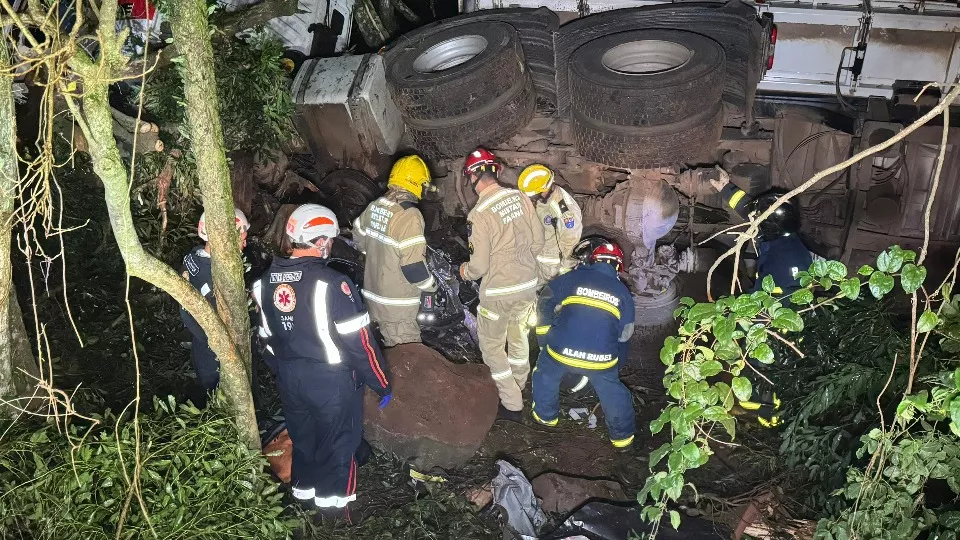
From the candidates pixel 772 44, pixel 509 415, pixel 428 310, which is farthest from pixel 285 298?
pixel 772 44

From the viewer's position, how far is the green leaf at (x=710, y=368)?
2.42 meters

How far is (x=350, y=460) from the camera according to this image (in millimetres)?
4398

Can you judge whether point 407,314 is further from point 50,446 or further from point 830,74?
point 830,74

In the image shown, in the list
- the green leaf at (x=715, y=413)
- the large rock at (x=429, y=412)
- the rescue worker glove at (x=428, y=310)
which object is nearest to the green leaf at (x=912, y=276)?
the green leaf at (x=715, y=413)

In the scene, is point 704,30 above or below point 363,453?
above

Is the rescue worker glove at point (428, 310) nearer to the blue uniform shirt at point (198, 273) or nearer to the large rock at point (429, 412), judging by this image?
the large rock at point (429, 412)

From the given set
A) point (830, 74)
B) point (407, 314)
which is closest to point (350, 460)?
point (407, 314)

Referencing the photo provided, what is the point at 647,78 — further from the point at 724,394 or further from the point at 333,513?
the point at 333,513

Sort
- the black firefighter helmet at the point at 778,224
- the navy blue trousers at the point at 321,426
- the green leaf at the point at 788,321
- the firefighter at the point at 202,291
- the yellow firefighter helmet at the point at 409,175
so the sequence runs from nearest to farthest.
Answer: the green leaf at the point at 788,321 < the navy blue trousers at the point at 321,426 < the firefighter at the point at 202,291 < the black firefighter helmet at the point at 778,224 < the yellow firefighter helmet at the point at 409,175

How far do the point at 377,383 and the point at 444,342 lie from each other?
1540 mm

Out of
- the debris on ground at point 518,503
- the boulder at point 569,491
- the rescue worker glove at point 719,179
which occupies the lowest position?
the boulder at point 569,491

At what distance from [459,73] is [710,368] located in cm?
345

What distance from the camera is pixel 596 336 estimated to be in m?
4.73

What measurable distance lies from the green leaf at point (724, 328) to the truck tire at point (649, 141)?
9.89 feet
